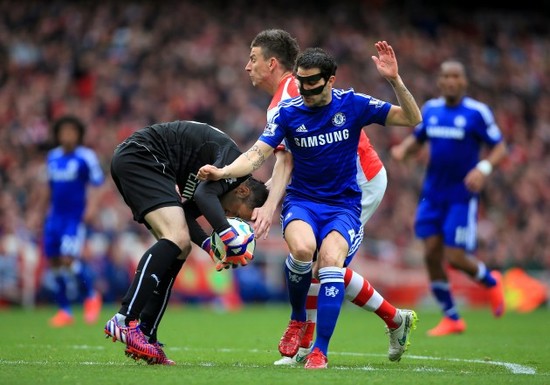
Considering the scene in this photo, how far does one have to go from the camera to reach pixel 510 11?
29906mm

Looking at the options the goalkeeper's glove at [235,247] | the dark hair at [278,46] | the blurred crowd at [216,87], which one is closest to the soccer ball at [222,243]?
the goalkeeper's glove at [235,247]

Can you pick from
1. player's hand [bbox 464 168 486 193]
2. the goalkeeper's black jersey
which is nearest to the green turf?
the goalkeeper's black jersey

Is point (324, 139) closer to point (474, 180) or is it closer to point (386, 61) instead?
point (386, 61)

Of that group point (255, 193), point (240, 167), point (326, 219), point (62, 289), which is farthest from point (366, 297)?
point (62, 289)

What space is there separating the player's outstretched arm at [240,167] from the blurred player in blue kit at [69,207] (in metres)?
6.24

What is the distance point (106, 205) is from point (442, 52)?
12167 mm

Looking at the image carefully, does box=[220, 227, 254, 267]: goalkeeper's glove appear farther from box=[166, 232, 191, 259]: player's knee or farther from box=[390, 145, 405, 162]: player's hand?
box=[390, 145, 405, 162]: player's hand

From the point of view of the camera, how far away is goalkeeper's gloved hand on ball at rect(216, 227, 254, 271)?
22.8ft

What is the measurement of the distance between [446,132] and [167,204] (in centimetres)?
541

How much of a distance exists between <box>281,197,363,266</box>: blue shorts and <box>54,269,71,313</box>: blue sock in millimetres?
6113

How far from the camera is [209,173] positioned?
7008 mm

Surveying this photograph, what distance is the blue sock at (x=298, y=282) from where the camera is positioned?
7480mm

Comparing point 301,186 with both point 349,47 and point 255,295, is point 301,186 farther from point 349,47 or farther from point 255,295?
point 349,47

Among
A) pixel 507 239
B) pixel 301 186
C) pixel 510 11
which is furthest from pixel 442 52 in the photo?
pixel 301 186
